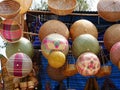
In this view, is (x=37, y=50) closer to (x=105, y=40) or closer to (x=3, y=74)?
(x=3, y=74)

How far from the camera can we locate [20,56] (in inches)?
114

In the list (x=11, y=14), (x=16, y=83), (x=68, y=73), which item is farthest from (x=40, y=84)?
(x=11, y=14)

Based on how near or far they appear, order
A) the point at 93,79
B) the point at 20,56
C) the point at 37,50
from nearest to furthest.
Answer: the point at 20,56, the point at 93,79, the point at 37,50

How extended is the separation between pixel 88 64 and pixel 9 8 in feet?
3.21

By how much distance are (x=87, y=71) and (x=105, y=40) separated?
487mm

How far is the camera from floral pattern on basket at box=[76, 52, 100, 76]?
2.69 meters

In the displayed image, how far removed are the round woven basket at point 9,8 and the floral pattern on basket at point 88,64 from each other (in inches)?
31.6

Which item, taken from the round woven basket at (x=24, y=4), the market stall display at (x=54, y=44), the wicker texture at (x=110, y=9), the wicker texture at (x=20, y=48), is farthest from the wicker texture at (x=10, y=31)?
the wicker texture at (x=110, y=9)

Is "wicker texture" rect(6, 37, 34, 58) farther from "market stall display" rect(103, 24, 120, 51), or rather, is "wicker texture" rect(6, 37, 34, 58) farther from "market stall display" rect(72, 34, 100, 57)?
"market stall display" rect(103, 24, 120, 51)

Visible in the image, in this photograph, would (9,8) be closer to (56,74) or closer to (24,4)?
(24,4)

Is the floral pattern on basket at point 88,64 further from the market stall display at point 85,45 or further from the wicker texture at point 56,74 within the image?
the wicker texture at point 56,74

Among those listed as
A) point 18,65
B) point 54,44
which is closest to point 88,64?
point 54,44

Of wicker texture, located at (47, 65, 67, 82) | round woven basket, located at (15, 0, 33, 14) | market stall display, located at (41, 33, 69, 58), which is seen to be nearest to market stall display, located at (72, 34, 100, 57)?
market stall display, located at (41, 33, 69, 58)

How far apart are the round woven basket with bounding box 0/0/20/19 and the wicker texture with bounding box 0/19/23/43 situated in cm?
6
